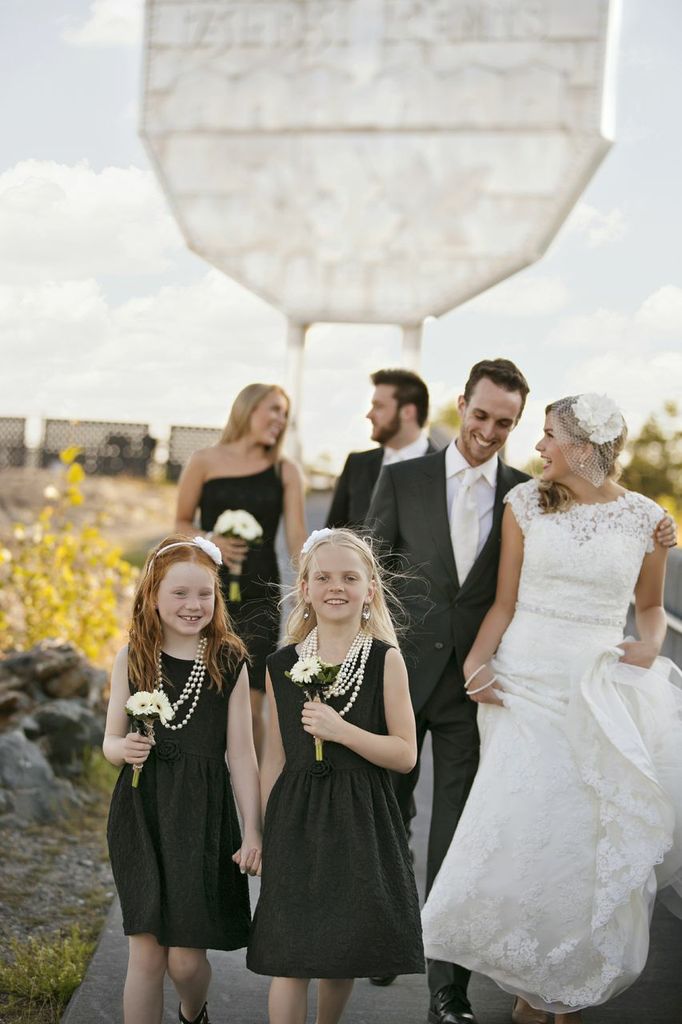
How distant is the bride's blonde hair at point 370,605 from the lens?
367 cm

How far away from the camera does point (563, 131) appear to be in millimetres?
19047

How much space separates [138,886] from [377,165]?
17.9 metres

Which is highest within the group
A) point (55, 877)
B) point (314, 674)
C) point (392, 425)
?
point (392, 425)

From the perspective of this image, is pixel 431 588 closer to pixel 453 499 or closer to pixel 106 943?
pixel 453 499

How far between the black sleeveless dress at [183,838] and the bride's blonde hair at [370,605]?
0.25m

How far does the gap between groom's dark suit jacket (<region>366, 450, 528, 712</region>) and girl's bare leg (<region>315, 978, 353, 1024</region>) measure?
4.15 ft

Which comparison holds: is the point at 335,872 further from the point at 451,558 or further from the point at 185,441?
the point at 185,441

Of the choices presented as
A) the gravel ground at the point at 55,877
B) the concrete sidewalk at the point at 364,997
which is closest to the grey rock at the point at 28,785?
the gravel ground at the point at 55,877

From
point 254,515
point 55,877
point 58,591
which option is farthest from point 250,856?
point 58,591

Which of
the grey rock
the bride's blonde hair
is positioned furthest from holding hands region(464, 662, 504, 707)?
the grey rock

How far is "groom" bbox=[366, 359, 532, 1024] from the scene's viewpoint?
4477 millimetres

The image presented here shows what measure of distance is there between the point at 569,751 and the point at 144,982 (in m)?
1.55

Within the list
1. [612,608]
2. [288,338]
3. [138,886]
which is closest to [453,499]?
[612,608]

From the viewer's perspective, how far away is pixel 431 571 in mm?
4625
